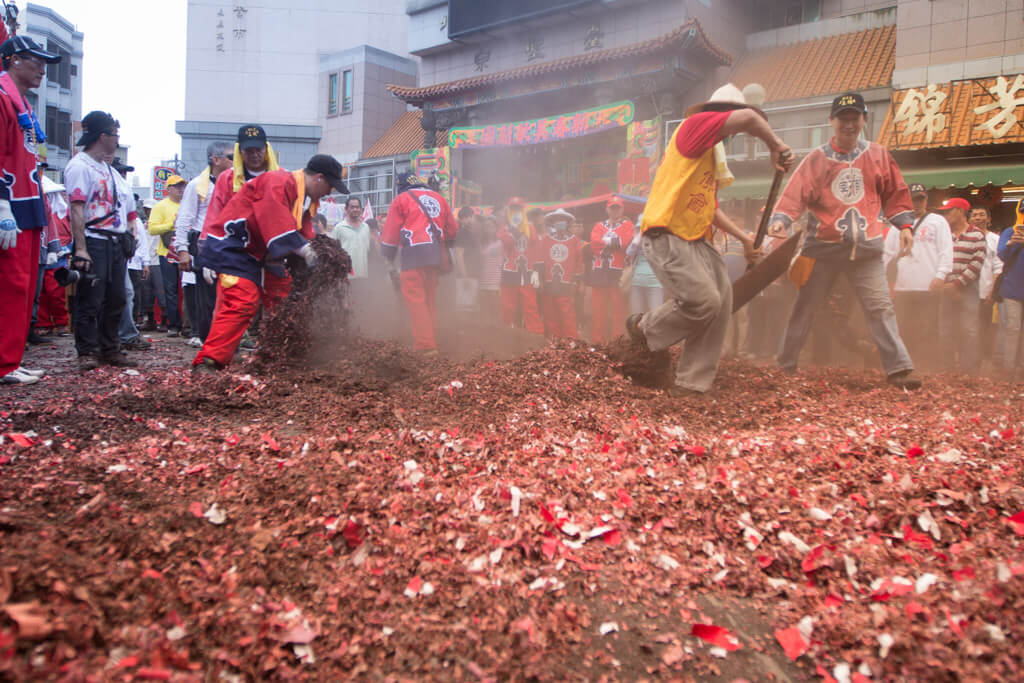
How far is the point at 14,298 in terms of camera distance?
12.2ft

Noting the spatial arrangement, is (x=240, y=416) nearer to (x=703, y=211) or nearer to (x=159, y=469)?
(x=159, y=469)

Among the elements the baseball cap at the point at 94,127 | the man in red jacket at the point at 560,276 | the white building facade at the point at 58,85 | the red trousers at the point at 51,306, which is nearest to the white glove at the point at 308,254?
the baseball cap at the point at 94,127

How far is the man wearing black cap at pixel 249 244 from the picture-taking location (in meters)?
4.66

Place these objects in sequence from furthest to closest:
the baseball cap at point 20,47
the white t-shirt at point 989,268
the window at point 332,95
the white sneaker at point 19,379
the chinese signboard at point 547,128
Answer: the window at point 332,95 < the chinese signboard at point 547,128 < the white t-shirt at point 989,268 < the white sneaker at point 19,379 < the baseball cap at point 20,47

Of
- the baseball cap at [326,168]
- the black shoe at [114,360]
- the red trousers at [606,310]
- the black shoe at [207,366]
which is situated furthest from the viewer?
the red trousers at [606,310]

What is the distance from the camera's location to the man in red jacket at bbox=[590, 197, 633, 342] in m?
8.48

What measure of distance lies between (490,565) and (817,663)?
2.71 ft

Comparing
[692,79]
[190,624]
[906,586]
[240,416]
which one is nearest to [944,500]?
[906,586]

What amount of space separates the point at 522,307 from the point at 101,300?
569 centimetres

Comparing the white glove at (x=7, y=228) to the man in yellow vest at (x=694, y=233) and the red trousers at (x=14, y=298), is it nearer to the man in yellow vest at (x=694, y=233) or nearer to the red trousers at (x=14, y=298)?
the red trousers at (x=14, y=298)

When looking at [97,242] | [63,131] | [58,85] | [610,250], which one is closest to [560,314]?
[610,250]

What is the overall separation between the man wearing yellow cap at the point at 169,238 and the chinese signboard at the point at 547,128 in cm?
963

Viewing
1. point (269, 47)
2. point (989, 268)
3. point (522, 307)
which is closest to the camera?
point (989, 268)

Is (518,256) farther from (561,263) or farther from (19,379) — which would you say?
(19,379)
